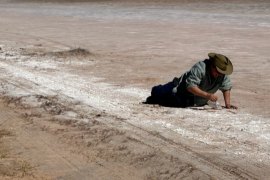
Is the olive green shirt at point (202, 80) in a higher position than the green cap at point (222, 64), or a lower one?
lower

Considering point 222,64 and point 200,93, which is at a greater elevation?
point 222,64

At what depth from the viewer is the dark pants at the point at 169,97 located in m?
8.53

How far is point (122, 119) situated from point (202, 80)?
3.90 ft

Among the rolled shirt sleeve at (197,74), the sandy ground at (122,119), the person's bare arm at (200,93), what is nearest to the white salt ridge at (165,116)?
the sandy ground at (122,119)

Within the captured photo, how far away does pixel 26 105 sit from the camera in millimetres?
9047

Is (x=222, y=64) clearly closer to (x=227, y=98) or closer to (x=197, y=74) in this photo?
(x=197, y=74)

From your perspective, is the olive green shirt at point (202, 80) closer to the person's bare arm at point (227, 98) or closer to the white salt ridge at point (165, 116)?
the person's bare arm at point (227, 98)

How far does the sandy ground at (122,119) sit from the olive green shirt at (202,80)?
326 mm

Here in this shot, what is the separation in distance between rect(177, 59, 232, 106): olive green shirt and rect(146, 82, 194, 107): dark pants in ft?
0.25

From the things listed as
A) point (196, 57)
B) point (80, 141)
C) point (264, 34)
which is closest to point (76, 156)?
point (80, 141)

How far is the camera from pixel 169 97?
8672 mm

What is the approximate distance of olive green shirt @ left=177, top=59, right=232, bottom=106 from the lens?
7969 millimetres

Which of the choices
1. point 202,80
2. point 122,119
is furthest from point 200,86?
point 122,119

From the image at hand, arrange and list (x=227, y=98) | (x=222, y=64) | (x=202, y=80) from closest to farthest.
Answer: (x=222, y=64)
(x=202, y=80)
(x=227, y=98)
